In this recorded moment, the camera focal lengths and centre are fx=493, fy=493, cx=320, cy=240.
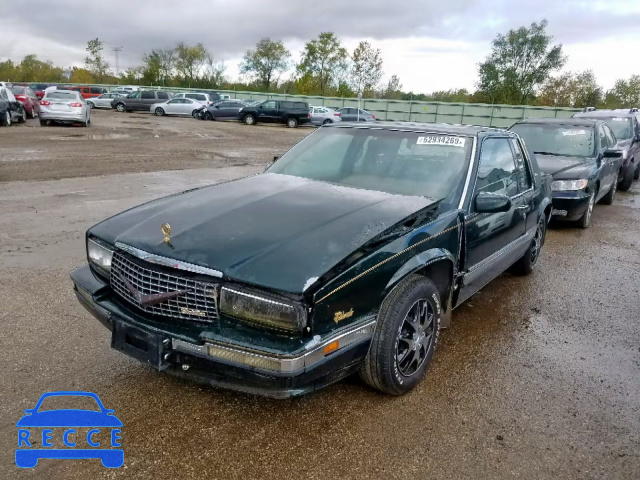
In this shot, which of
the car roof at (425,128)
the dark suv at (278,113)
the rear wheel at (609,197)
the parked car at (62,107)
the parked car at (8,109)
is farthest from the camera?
the dark suv at (278,113)

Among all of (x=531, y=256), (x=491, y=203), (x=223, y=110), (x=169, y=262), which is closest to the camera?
(x=169, y=262)

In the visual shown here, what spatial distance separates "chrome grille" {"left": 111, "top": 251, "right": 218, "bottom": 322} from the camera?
2.48 meters

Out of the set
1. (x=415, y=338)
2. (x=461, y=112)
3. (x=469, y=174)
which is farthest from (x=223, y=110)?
(x=415, y=338)

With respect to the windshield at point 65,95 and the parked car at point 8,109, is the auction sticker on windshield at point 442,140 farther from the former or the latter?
the parked car at point 8,109

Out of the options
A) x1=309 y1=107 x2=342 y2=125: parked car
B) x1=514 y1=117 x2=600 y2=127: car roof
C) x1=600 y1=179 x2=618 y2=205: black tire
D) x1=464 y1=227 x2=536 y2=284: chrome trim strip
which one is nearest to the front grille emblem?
x1=464 y1=227 x2=536 y2=284: chrome trim strip

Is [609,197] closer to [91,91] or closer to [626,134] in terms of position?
[626,134]

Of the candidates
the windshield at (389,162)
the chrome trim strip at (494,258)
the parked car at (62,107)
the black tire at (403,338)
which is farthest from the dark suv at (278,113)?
the black tire at (403,338)

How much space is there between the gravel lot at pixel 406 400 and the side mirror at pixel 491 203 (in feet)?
3.53

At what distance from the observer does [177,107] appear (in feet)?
113

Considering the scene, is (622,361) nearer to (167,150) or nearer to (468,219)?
(468,219)

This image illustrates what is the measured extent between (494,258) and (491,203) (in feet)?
2.64

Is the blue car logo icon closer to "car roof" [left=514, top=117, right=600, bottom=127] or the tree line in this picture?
"car roof" [left=514, top=117, right=600, bottom=127]

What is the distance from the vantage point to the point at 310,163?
4184 mm

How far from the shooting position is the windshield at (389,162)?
3635 mm
